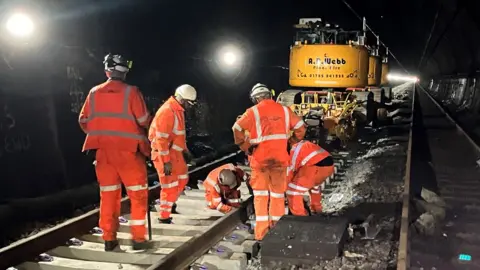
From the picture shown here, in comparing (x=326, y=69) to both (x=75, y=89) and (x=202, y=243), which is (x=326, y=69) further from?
(x=202, y=243)

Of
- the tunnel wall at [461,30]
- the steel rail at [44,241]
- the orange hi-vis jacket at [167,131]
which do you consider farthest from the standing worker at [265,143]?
the tunnel wall at [461,30]

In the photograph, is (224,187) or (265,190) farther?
(224,187)

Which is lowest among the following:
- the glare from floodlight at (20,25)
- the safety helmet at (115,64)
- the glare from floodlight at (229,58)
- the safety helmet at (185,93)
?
the safety helmet at (185,93)

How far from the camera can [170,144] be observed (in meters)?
6.44

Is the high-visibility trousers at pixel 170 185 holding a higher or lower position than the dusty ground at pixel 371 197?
higher

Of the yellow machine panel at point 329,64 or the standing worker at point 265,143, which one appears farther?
the yellow machine panel at point 329,64

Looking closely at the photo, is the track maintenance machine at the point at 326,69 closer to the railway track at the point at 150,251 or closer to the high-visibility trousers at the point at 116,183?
the railway track at the point at 150,251

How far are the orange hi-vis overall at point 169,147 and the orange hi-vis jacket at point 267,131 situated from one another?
82 cm

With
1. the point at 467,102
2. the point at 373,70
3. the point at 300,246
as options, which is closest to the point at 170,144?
the point at 300,246

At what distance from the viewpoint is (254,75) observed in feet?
61.0

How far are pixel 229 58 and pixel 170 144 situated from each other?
33.4 feet

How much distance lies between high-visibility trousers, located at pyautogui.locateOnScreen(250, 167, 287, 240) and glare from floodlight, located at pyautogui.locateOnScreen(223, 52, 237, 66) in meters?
10.5

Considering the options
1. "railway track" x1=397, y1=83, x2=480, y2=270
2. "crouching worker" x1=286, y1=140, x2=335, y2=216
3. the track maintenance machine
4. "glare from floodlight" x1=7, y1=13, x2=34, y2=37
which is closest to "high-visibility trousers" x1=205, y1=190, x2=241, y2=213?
"crouching worker" x1=286, y1=140, x2=335, y2=216

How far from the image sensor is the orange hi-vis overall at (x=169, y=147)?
616cm
